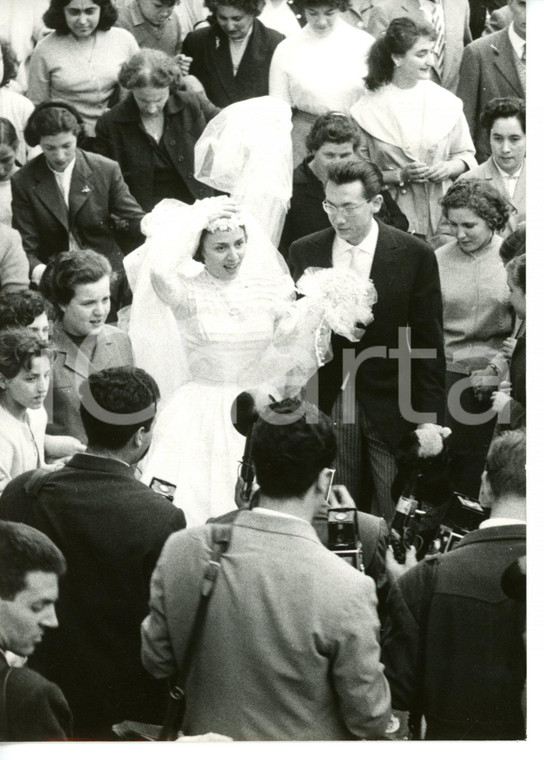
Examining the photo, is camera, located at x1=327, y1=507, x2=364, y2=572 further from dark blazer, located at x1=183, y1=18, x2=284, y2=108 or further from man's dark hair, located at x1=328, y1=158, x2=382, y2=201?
dark blazer, located at x1=183, y1=18, x2=284, y2=108

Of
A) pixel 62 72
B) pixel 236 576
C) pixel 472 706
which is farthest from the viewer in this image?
pixel 62 72

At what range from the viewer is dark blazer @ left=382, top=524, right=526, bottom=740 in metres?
3.43

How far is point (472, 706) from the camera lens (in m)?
3.56

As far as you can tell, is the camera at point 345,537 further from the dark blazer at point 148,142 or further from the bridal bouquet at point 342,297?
the dark blazer at point 148,142

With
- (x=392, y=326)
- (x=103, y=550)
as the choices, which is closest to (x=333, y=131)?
(x=392, y=326)

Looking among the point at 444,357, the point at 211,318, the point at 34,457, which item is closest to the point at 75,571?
the point at 34,457

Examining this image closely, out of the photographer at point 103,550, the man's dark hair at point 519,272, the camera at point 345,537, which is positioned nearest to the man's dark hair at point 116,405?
the photographer at point 103,550

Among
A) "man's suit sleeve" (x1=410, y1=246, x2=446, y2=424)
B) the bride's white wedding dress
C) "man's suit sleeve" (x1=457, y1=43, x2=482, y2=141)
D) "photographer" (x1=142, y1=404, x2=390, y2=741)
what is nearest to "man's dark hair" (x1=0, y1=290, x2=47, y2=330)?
the bride's white wedding dress

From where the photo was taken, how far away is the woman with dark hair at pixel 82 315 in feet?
13.5

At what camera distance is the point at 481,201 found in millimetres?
4227

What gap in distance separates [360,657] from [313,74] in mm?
2022

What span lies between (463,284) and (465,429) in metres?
0.48

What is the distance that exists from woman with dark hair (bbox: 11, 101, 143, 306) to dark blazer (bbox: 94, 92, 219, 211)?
0.13 feet
